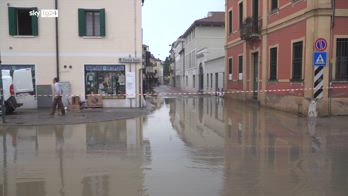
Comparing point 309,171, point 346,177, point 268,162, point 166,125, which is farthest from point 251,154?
point 166,125

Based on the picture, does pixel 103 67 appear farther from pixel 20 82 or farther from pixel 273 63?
pixel 273 63

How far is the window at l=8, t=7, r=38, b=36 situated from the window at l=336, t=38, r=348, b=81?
14355mm

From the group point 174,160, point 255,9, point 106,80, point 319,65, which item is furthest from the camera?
point 255,9

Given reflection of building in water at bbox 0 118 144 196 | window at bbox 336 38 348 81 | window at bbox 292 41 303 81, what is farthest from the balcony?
reflection of building in water at bbox 0 118 144 196

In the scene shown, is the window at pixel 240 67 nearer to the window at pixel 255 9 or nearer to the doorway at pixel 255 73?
the doorway at pixel 255 73

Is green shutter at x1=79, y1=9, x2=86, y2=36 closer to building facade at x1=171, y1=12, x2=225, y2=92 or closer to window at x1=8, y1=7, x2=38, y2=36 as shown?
window at x1=8, y1=7, x2=38, y2=36

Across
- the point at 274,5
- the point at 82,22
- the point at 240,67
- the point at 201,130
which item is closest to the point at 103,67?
the point at 82,22

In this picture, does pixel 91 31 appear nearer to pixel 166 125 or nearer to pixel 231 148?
pixel 166 125

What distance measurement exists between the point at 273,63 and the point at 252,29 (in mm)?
3230

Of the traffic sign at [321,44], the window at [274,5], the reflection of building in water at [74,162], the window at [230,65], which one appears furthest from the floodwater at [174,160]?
the window at [230,65]

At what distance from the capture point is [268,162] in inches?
313

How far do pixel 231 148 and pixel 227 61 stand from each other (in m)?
24.0

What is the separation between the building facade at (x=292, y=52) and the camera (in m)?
16.5

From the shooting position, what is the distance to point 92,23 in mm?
20625
